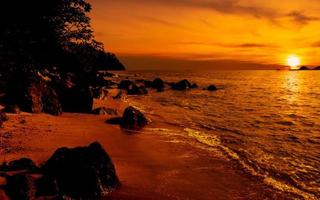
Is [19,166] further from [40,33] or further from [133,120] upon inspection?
[133,120]

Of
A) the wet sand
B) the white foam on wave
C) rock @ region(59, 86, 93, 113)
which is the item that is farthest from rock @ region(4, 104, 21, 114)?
the white foam on wave

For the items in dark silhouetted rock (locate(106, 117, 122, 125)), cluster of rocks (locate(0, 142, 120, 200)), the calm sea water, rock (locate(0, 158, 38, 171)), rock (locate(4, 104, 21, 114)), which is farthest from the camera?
dark silhouetted rock (locate(106, 117, 122, 125))

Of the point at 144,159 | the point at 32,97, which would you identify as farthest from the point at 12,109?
the point at 144,159

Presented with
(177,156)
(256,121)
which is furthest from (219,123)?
(177,156)

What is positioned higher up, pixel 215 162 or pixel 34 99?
pixel 34 99

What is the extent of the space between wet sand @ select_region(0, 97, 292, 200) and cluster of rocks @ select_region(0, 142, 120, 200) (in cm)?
35

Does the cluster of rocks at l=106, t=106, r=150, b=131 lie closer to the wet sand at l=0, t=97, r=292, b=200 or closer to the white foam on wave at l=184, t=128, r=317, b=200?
the wet sand at l=0, t=97, r=292, b=200

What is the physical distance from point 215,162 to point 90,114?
9.39 metres

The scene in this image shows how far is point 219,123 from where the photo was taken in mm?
19688

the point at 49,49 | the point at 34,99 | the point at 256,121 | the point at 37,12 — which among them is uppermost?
the point at 37,12

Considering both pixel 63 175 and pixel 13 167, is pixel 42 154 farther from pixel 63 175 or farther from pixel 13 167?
pixel 63 175

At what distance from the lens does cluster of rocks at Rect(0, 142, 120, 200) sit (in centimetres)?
673

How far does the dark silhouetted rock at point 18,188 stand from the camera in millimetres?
6492

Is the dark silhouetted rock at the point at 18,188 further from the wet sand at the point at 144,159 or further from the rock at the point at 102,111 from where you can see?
the rock at the point at 102,111
